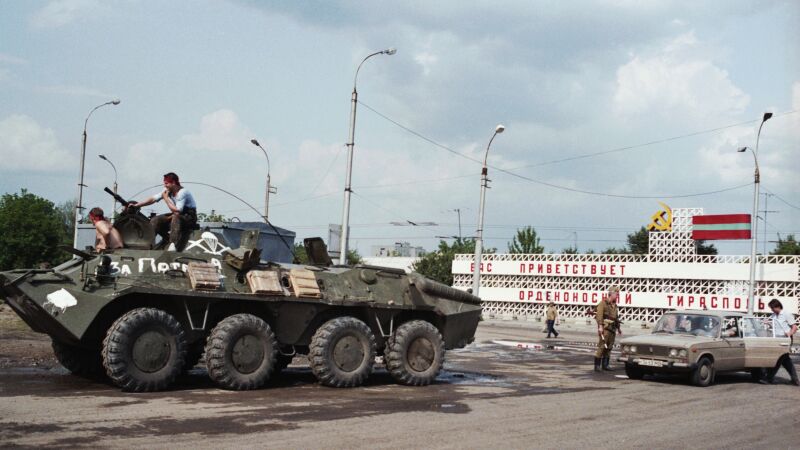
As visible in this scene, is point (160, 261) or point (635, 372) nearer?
point (160, 261)

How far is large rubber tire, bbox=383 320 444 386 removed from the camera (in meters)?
13.1

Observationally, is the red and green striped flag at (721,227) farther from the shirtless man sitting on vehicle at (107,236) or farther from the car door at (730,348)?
the shirtless man sitting on vehicle at (107,236)

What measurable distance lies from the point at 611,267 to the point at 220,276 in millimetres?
48358

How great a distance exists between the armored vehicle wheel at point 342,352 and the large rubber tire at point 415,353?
0.51 m

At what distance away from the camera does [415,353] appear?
13.3m

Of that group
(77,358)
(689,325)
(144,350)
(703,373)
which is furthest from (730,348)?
(77,358)

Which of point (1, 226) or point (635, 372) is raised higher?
point (1, 226)

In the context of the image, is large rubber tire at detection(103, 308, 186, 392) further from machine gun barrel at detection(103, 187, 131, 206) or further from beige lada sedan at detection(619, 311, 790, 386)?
beige lada sedan at detection(619, 311, 790, 386)

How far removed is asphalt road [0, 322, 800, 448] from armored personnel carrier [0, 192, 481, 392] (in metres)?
0.39

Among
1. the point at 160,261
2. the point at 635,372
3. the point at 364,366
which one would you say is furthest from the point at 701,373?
the point at 160,261

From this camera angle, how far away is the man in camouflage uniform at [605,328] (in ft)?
54.6

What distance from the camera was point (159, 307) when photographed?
11281 millimetres

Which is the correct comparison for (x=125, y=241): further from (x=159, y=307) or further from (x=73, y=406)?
(x=73, y=406)

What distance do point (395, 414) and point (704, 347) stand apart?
278 inches
